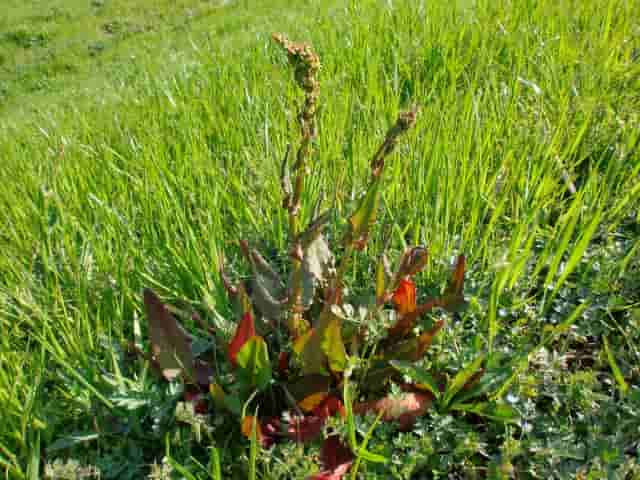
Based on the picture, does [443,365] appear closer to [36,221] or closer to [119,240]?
Result: [119,240]

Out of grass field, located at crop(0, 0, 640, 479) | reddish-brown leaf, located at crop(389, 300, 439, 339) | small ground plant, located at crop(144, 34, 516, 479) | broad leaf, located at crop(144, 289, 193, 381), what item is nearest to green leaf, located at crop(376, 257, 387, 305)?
small ground plant, located at crop(144, 34, 516, 479)

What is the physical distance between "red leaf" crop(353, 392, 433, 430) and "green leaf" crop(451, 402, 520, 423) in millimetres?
66

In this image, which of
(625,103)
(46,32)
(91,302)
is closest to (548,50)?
(625,103)

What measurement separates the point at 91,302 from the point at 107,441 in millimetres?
412

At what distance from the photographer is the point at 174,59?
386 cm

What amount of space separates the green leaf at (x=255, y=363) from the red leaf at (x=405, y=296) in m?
0.35

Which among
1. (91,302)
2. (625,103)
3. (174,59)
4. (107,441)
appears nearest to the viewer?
(107,441)

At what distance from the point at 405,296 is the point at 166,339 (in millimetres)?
559

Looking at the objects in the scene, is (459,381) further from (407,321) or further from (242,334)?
(242,334)

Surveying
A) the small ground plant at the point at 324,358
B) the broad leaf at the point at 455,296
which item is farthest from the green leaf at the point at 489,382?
the broad leaf at the point at 455,296

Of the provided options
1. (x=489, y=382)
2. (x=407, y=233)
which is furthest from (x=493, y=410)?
(x=407, y=233)

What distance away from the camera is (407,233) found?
1453 millimetres

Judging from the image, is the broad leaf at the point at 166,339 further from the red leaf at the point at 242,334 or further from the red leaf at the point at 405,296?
the red leaf at the point at 405,296

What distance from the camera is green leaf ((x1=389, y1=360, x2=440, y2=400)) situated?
1.01 m
